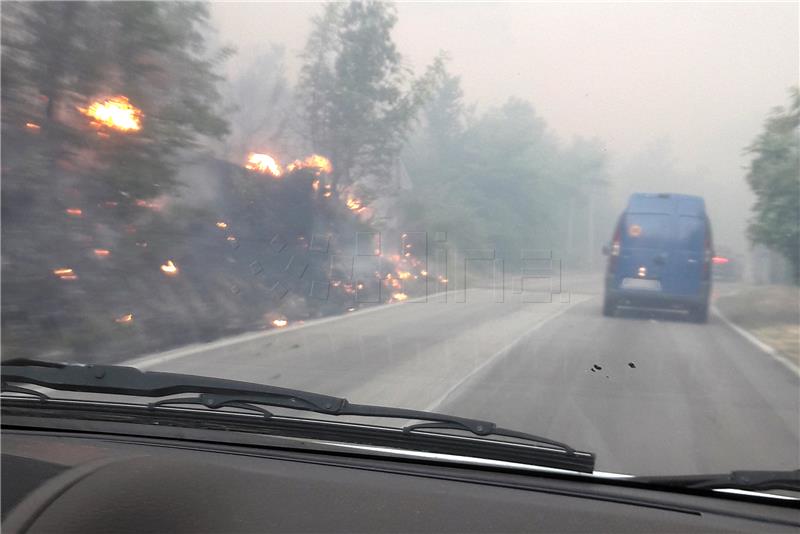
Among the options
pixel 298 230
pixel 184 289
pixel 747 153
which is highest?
pixel 747 153

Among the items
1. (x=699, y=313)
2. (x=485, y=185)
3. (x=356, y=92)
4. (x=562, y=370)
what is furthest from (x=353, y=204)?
(x=699, y=313)

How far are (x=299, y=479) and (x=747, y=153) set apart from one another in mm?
3177

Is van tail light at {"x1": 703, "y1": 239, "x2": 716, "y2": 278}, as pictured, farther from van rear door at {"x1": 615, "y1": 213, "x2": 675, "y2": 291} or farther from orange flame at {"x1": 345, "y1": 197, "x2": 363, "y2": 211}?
orange flame at {"x1": 345, "y1": 197, "x2": 363, "y2": 211}

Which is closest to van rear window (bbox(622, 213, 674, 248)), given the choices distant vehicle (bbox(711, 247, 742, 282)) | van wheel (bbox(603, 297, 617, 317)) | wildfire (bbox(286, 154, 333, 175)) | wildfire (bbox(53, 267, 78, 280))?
distant vehicle (bbox(711, 247, 742, 282))

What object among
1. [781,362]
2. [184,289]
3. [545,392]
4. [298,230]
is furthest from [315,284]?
[781,362]

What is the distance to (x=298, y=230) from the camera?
555cm

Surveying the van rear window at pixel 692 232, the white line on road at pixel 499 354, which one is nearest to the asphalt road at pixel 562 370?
the white line on road at pixel 499 354

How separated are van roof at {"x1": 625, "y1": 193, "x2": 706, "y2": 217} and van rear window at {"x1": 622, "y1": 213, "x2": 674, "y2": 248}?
0.06m

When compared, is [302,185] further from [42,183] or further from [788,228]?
[788,228]

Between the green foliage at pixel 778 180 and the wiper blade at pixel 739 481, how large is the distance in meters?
2.30

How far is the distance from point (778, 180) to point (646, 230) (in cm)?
83

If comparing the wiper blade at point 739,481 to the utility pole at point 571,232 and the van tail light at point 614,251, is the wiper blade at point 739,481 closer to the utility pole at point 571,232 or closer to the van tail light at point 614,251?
the van tail light at point 614,251

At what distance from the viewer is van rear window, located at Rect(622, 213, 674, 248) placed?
4.81 m

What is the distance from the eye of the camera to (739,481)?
2725mm
